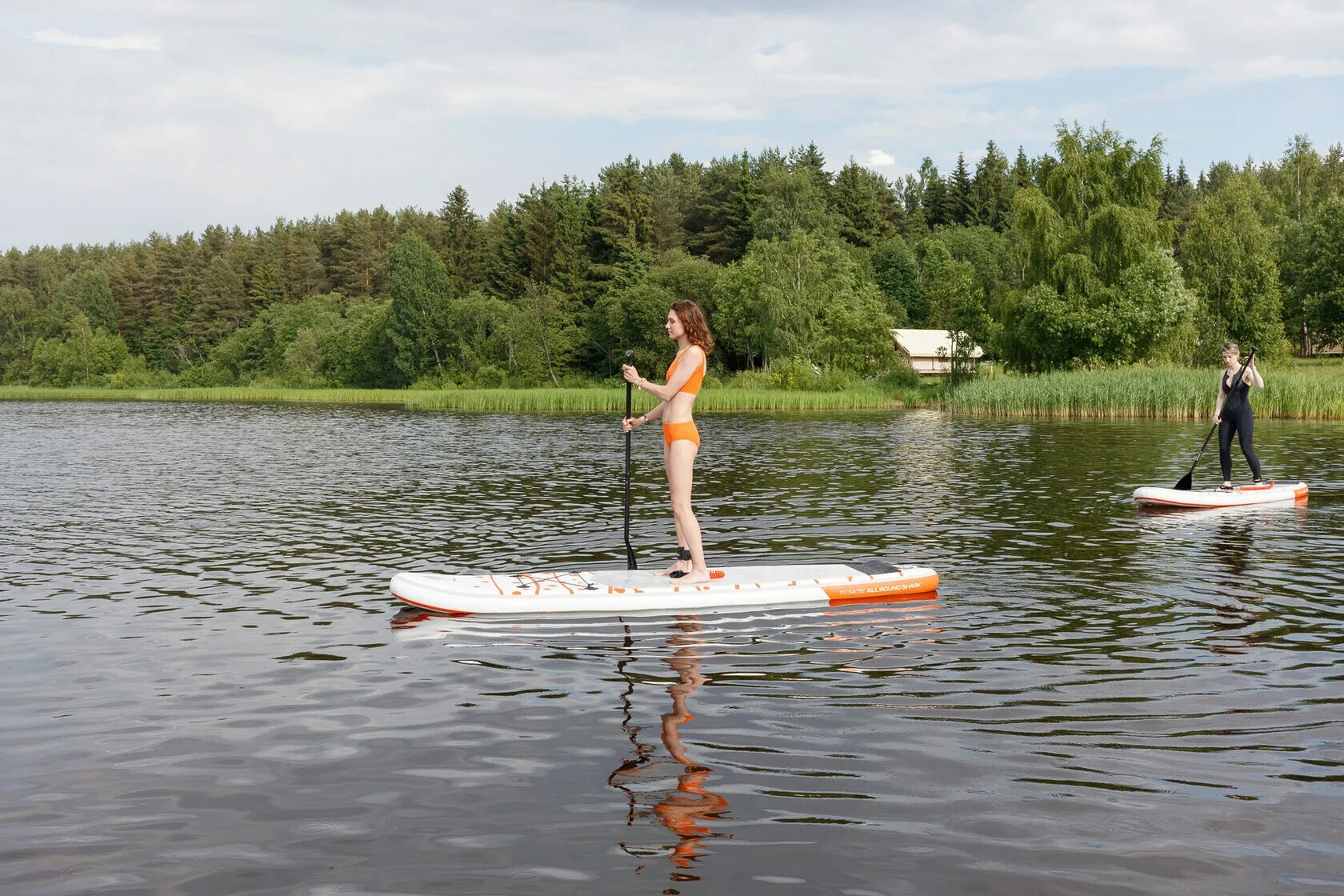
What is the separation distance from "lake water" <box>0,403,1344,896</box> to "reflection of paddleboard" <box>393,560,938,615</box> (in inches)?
9.2

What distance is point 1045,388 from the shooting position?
147 feet

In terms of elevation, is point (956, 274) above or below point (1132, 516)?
above

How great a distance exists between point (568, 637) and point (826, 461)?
57.9 ft

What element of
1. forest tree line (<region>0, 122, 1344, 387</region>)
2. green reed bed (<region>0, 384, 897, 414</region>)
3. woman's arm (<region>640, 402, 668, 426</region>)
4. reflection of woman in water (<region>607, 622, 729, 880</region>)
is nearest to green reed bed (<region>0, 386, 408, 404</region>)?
green reed bed (<region>0, 384, 897, 414</region>)

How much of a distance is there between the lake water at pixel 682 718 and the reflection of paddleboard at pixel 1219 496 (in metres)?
0.62

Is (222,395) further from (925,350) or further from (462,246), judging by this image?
(925,350)

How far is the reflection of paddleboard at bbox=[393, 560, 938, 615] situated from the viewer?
10.3 meters

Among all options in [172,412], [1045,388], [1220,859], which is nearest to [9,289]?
[172,412]

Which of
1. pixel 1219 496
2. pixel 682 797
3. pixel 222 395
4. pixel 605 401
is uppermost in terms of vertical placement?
pixel 222 395

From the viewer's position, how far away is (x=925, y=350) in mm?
85625

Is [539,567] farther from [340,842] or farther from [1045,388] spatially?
[1045,388]

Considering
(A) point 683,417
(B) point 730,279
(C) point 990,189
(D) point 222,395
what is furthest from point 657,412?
(C) point 990,189

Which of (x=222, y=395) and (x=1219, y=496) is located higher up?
(x=222, y=395)

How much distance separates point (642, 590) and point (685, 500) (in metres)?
0.92
